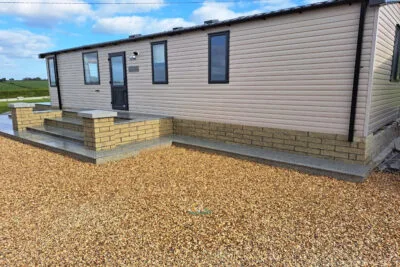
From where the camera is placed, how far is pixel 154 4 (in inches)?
516

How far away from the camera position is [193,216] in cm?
316

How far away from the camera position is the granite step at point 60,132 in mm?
6565

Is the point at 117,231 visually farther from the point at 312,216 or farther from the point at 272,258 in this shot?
the point at 312,216

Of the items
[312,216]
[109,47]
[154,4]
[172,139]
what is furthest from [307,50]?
[154,4]

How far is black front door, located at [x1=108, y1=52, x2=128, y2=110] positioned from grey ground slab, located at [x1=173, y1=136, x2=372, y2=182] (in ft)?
11.9

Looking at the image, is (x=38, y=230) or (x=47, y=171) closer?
(x=38, y=230)

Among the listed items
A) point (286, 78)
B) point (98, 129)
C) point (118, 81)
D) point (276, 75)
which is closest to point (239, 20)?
point (276, 75)

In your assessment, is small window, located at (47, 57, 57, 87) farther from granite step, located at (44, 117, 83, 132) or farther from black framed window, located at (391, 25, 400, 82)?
black framed window, located at (391, 25, 400, 82)

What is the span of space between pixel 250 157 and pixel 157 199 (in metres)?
2.39

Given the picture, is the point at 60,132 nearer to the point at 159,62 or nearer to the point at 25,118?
the point at 25,118

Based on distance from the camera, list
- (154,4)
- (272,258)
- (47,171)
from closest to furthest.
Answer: (272,258), (47,171), (154,4)

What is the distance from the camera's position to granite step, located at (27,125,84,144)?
258 inches

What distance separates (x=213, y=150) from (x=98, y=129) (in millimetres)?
2486

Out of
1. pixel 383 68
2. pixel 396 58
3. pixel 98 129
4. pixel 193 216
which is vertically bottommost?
pixel 193 216
